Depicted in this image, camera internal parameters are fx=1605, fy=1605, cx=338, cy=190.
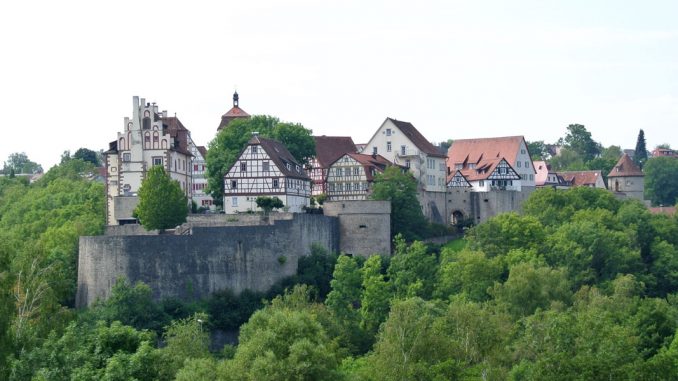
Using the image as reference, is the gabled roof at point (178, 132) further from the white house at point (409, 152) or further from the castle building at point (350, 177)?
the white house at point (409, 152)

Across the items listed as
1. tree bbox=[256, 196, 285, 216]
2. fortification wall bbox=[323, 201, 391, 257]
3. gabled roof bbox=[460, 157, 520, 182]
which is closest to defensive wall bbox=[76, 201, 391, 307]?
tree bbox=[256, 196, 285, 216]

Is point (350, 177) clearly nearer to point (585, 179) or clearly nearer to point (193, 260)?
point (193, 260)

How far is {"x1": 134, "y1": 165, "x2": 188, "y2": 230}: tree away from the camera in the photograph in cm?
8512

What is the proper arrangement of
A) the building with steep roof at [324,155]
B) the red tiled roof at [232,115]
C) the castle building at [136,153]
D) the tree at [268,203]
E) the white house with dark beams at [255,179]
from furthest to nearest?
the red tiled roof at [232,115], the building with steep roof at [324,155], the white house with dark beams at [255,179], the castle building at [136,153], the tree at [268,203]

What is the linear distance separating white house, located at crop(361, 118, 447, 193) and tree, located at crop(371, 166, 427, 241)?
268 inches

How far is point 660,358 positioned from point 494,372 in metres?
7.17

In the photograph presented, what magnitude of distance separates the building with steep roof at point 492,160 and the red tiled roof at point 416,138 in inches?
200

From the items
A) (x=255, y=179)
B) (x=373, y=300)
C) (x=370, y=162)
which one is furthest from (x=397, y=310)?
(x=370, y=162)

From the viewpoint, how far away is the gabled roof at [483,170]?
111m

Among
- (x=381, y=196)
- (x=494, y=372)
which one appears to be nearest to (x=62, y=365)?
(x=494, y=372)

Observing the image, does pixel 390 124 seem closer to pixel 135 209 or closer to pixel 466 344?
pixel 135 209

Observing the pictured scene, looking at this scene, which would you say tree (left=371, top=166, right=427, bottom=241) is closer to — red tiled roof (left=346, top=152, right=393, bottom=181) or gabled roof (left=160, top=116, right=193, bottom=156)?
red tiled roof (left=346, top=152, right=393, bottom=181)

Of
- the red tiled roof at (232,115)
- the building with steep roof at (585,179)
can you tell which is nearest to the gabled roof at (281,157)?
the red tiled roof at (232,115)

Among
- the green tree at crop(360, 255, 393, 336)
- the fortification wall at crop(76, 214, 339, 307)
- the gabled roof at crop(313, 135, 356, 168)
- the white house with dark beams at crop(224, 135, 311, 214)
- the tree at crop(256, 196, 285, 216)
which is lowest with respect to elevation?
the green tree at crop(360, 255, 393, 336)
